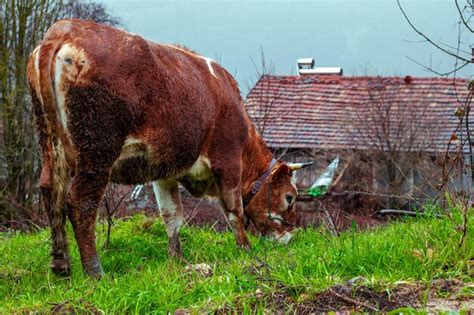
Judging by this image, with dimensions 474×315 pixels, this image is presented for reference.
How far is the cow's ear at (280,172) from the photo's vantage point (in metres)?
9.55

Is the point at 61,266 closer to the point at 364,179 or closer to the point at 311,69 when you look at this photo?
the point at 364,179

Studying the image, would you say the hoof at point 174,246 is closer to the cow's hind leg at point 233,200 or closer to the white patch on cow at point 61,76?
the cow's hind leg at point 233,200

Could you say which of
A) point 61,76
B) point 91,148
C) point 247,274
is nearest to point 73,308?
point 247,274

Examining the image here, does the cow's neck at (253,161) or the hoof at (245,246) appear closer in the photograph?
the hoof at (245,246)

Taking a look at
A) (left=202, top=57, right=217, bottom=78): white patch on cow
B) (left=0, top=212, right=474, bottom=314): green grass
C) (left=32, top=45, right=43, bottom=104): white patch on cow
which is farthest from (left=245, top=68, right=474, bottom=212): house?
(left=32, top=45, right=43, bottom=104): white patch on cow

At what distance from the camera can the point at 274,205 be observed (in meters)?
9.54

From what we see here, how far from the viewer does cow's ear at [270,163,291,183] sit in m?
9.55

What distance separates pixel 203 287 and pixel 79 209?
1.86m

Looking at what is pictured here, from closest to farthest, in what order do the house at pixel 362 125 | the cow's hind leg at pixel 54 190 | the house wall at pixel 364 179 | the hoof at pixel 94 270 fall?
the hoof at pixel 94 270, the cow's hind leg at pixel 54 190, the house wall at pixel 364 179, the house at pixel 362 125

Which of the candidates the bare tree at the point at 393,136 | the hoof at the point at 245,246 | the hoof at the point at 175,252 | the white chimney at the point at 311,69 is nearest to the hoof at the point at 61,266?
the hoof at the point at 175,252

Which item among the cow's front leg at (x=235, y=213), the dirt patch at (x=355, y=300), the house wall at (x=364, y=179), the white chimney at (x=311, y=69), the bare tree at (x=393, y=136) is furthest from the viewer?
the white chimney at (x=311, y=69)

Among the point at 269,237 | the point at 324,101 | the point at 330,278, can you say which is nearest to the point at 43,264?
the point at 269,237

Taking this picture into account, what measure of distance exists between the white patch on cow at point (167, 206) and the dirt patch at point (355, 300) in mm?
3856

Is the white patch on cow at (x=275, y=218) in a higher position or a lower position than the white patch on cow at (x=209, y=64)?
lower
